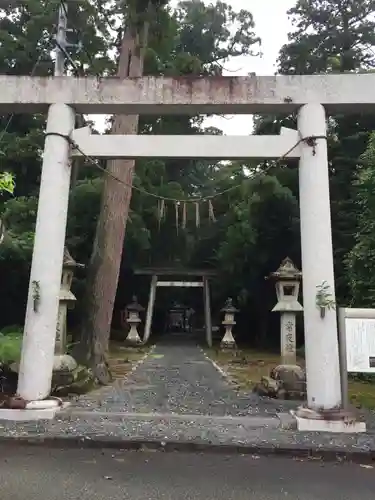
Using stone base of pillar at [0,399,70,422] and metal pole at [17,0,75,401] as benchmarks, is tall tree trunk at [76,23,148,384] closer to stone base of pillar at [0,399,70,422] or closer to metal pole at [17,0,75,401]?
metal pole at [17,0,75,401]

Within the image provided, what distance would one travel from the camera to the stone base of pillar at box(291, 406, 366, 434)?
5043 millimetres

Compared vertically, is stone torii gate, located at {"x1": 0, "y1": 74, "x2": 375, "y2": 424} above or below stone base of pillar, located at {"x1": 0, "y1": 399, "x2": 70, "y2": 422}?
above

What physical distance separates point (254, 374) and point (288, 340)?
3261 millimetres

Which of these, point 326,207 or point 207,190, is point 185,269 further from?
point 326,207

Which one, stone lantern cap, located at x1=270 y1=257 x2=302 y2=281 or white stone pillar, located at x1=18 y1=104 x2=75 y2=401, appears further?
stone lantern cap, located at x1=270 y1=257 x2=302 y2=281

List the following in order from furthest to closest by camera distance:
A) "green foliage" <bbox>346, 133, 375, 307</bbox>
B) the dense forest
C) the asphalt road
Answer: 1. the dense forest
2. "green foliage" <bbox>346, 133, 375, 307</bbox>
3. the asphalt road

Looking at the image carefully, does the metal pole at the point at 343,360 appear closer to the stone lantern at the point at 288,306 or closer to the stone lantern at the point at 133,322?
Result: the stone lantern at the point at 288,306

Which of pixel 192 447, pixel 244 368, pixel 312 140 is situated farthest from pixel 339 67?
pixel 192 447

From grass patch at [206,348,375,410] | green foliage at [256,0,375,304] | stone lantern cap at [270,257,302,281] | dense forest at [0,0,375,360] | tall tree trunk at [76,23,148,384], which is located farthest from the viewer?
green foliage at [256,0,375,304]

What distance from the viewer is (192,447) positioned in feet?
14.8

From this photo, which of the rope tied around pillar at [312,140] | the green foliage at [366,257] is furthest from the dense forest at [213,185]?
the rope tied around pillar at [312,140]

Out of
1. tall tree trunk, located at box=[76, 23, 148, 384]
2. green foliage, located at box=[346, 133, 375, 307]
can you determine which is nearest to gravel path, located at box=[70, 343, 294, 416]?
tall tree trunk, located at box=[76, 23, 148, 384]

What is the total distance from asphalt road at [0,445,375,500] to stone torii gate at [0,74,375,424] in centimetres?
130

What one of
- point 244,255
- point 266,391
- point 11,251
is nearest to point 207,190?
point 244,255
